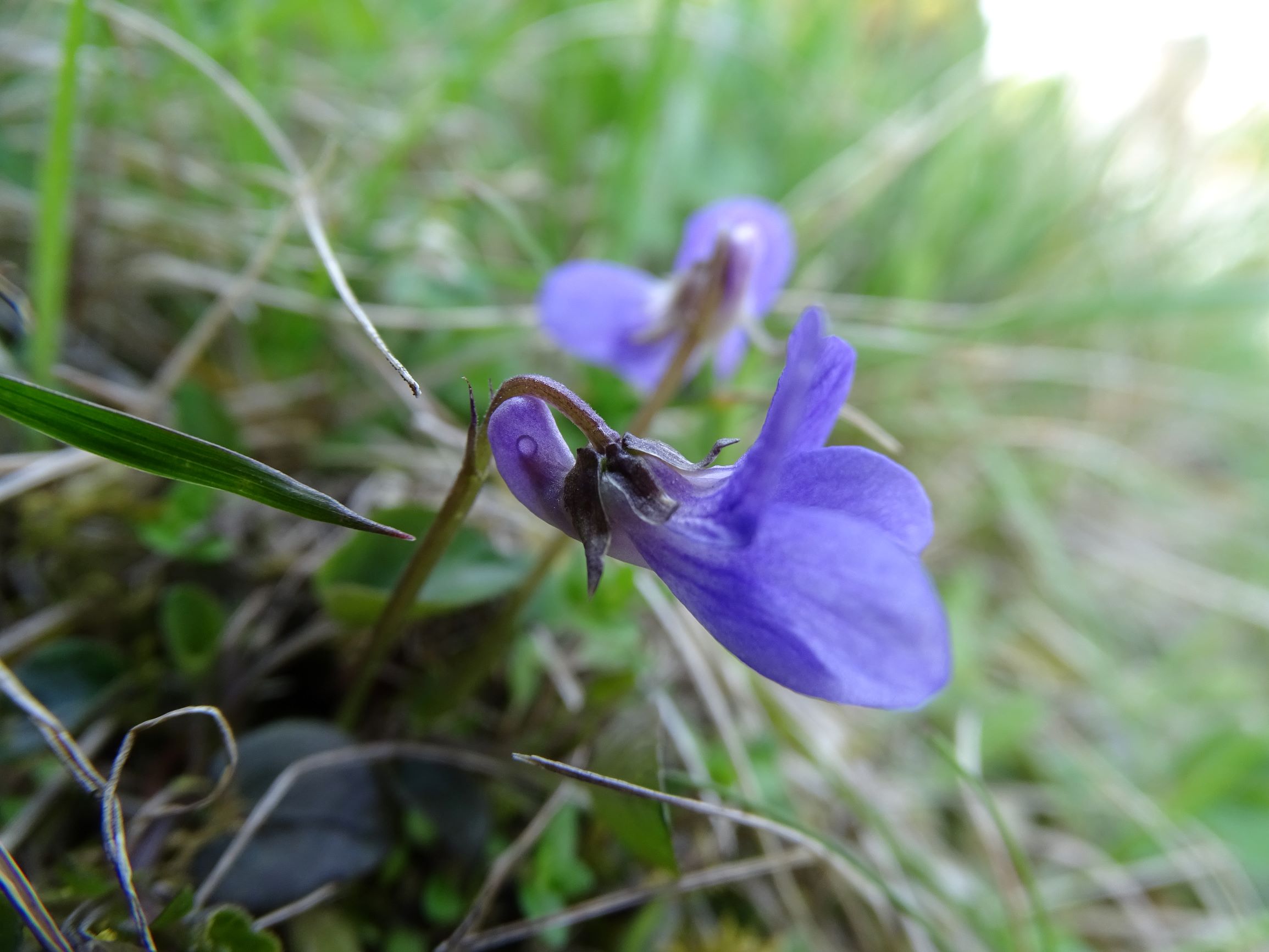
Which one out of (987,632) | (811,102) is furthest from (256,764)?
(811,102)

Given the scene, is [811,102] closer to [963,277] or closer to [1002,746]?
[963,277]

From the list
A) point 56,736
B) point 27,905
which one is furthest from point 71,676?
point 27,905

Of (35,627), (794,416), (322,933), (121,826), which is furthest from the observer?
(35,627)

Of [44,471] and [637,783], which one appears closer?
[637,783]

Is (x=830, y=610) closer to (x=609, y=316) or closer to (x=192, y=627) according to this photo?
Result: (x=192, y=627)

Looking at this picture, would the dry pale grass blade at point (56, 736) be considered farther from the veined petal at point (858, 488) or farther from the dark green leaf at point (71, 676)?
the veined petal at point (858, 488)

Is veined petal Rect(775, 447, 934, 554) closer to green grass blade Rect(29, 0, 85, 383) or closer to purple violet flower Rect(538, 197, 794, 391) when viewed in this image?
purple violet flower Rect(538, 197, 794, 391)

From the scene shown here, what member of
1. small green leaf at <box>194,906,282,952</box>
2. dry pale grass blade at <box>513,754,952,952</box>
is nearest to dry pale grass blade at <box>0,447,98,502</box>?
small green leaf at <box>194,906,282,952</box>
